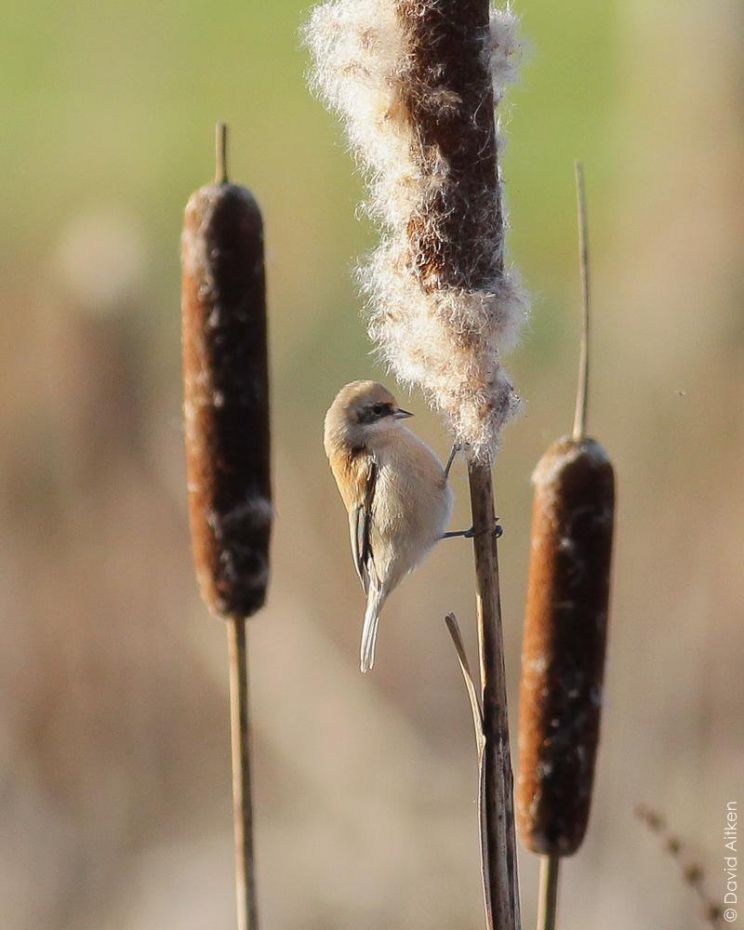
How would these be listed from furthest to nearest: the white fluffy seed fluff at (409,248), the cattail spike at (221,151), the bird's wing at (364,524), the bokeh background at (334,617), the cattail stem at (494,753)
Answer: the bokeh background at (334,617) < the bird's wing at (364,524) < the white fluffy seed fluff at (409,248) < the cattail stem at (494,753) < the cattail spike at (221,151)

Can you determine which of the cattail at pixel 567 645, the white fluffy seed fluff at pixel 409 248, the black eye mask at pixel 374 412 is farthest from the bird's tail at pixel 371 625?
the cattail at pixel 567 645

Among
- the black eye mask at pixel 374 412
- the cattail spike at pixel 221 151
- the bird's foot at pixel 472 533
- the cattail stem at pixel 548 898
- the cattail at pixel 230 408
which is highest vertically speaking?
Answer: the cattail spike at pixel 221 151

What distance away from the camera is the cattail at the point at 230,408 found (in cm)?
83

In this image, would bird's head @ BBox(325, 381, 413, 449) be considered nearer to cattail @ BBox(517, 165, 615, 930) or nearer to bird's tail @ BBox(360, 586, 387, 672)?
bird's tail @ BBox(360, 586, 387, 672)

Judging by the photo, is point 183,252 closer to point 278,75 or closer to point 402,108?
point 402,108

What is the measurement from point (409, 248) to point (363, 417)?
780 mm

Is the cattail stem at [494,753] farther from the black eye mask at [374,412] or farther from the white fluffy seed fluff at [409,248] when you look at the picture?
the black eye mask at [374,412]

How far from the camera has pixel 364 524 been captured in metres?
2.02

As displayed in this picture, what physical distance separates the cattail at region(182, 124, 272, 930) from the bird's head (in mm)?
1033

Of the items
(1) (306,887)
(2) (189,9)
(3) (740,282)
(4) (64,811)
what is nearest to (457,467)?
(3) (740,282)

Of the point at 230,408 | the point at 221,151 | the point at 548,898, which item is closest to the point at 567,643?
the point at 548,898

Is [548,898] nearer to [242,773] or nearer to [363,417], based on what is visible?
[242,773]

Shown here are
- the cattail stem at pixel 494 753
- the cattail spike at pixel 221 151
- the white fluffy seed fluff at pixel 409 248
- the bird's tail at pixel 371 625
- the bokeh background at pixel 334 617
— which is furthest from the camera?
the bokeh background at pixel 334 617

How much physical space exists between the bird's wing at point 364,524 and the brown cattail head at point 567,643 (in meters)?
1.11
